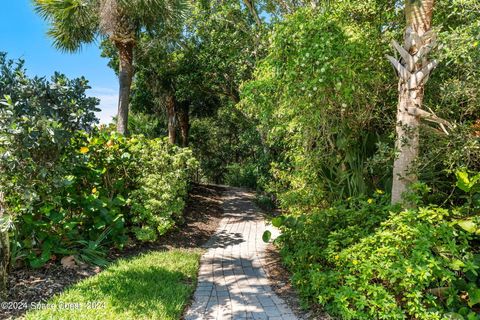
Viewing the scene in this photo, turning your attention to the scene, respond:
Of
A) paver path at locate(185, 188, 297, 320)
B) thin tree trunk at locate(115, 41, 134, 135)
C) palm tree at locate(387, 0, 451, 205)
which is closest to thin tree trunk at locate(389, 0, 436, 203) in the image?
palm tree at locate(387, 0, 451, 205)

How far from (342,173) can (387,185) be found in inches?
31.9

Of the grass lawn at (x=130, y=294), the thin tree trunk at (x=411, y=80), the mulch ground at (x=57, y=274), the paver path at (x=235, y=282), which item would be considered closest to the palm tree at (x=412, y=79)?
the thin tree trunk at (x=411, y=80)

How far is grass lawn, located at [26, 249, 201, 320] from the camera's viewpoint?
9.91ft

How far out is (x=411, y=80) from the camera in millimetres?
3623

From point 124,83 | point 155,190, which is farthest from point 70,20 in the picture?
point 155,190

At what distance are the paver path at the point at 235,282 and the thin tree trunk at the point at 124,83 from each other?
129 inches

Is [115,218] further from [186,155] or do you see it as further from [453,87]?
[453,87]

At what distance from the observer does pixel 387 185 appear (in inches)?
189

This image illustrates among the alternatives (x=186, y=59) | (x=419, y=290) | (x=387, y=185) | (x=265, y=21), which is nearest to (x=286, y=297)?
(x=419, y=290)

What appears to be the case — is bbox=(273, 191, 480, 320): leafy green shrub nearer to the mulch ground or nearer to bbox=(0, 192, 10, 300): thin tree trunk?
the mulch ground

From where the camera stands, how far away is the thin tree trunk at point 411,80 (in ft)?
11.7

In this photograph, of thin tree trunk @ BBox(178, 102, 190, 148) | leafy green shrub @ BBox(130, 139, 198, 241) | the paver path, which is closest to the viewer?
the paver path

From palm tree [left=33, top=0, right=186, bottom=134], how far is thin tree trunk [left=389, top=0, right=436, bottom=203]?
5.23 metres

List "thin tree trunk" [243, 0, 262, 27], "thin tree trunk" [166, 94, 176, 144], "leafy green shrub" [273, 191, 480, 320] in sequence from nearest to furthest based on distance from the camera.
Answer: "leafy green shrub" [273, 191, 480, 320] < "thin tree trunk" [243, 0, 262, 27] < "thin tree trunk" [166, 94, 176, 144]
